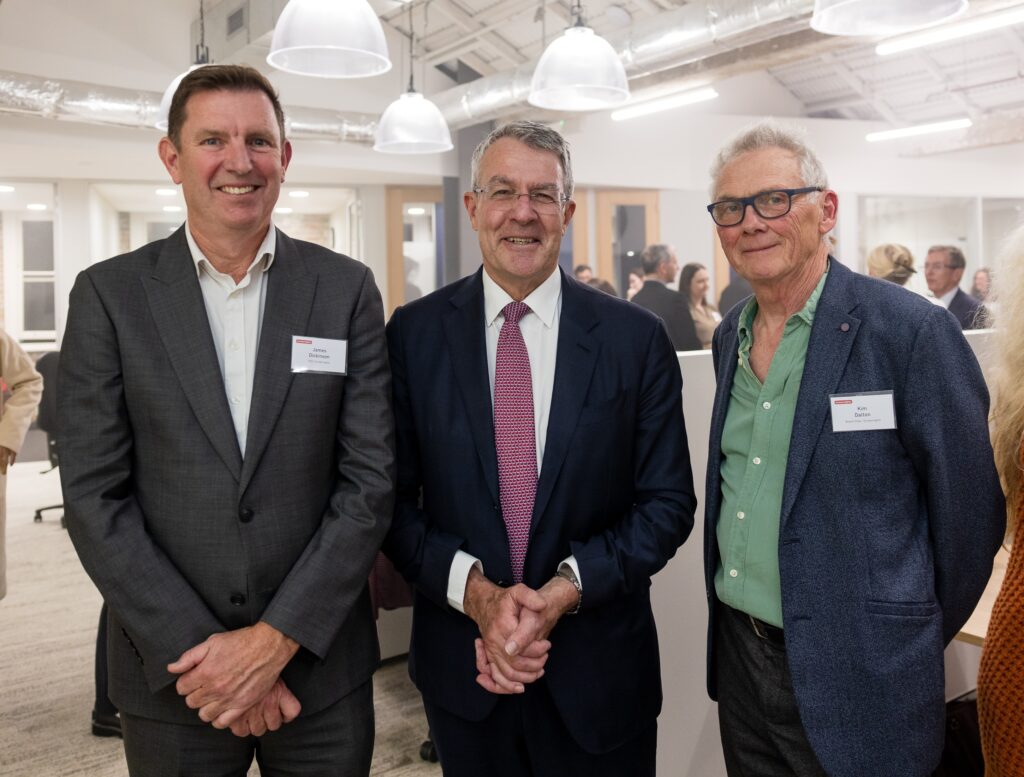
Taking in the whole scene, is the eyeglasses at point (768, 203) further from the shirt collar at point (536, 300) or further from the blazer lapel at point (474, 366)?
the blazer lapel at point (474, 366)

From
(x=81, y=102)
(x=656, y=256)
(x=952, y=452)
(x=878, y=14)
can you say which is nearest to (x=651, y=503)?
(x=952, y=452)

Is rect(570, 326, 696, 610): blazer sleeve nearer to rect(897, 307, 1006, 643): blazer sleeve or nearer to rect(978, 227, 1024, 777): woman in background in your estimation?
rect(897, 307, 1006, 643): blazer sleeve

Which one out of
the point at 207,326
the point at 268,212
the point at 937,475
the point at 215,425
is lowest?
the point at 937,475

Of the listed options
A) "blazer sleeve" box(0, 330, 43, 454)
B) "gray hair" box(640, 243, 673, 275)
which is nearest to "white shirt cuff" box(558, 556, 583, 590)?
"blazer sleeve" box(0, 330, 43, 454)

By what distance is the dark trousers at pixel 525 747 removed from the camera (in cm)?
164

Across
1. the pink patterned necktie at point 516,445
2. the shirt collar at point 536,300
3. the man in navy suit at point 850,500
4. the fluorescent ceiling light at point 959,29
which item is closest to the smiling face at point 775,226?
the man in navy suit at point 850,500

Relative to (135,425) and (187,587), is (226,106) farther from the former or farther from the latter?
(187,587)

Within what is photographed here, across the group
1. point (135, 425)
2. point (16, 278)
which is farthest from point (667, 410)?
point (16, 278)

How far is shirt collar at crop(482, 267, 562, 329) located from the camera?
1.74 metres

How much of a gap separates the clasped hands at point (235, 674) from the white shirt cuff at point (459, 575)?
31 cm

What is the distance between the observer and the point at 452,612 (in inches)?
65.9

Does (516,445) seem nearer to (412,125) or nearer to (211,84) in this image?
(211,84)

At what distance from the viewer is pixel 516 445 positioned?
1660 millimetres

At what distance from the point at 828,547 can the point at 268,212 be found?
1196mm
